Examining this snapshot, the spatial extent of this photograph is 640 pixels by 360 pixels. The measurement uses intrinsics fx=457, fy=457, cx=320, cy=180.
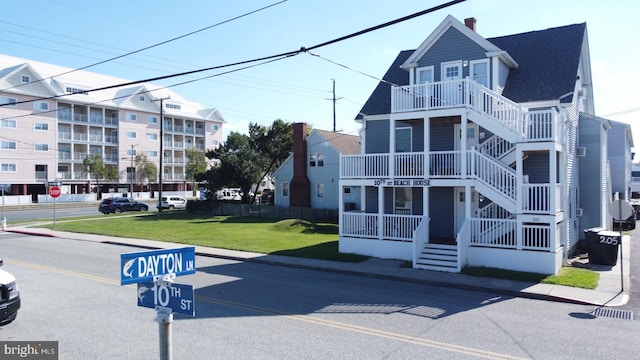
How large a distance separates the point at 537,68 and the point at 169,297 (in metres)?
19.3

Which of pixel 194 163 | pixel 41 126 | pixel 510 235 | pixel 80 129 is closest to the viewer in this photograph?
pixel 510 235

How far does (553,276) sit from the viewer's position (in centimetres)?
1414

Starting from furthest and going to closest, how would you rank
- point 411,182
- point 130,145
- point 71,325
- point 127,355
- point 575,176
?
point 130,145 → point 575,176 → point 411,182 → point 71,325 → point 127,355

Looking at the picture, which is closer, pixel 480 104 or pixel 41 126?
pixel 480 104

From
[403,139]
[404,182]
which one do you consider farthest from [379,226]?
[403,139]

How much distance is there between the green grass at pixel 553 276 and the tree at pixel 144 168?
6757cm

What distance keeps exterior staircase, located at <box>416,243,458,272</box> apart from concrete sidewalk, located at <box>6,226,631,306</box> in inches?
17.8

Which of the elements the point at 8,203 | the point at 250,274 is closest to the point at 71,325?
the point at 250,274

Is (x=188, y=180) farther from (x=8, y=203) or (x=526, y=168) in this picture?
(x=526, y=168)

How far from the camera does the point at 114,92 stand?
75.9 m

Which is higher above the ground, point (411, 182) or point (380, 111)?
A: point (380, 111)

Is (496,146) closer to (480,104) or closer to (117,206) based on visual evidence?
(480,104)

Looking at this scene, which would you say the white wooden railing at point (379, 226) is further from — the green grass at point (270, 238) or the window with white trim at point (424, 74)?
the window with white trim at point (424, 74)

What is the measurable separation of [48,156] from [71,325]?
65.4 m
